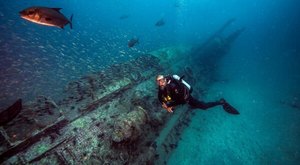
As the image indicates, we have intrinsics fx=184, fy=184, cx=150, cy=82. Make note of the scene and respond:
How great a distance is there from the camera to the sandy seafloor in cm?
593

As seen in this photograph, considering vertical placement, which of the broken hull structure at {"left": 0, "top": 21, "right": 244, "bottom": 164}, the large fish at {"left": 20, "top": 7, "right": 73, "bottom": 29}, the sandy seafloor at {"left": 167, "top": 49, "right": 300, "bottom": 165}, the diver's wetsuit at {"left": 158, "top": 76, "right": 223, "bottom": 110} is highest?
the large fish at {"left": 20, "top": 7, "right": 73, "bottom": 29}

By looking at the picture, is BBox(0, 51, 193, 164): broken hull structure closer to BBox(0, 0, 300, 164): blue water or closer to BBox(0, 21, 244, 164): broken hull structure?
BBox(0, 21, 244, 164): broken hull structure

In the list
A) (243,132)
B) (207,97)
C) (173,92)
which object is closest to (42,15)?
(173,92)

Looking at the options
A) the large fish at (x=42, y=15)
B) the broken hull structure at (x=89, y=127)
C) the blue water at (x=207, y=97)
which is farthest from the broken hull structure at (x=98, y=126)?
the large fish at (x=42, y=15)

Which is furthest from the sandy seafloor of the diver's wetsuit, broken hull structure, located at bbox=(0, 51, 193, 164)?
the diver's wetsuit

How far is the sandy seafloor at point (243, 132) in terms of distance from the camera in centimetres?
593

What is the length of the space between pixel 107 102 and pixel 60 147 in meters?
1.65

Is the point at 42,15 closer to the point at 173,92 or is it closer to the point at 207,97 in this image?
the point at 173,92

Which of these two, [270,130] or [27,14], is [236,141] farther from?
[27,14]

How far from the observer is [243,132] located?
7.64 metres

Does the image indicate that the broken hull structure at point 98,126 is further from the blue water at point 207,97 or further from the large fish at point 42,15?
the large fish at point 42,15

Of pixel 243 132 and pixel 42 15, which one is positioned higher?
pixel 42 15

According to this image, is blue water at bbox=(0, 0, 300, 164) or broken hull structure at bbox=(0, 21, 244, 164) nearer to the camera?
broken hull structure at bbox=(0, 21, 244, 164)

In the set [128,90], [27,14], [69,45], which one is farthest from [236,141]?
[69,45]
